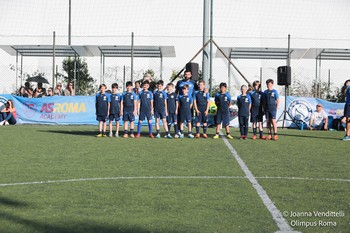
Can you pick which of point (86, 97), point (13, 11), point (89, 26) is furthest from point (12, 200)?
point (13, 11)

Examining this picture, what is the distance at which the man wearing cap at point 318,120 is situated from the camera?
24938 millimetres

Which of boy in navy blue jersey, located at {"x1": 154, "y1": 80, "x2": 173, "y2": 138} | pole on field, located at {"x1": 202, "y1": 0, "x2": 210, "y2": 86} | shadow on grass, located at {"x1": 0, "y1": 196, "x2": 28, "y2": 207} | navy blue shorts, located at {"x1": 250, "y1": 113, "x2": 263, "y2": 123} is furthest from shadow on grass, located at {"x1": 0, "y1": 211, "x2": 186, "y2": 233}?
pole on field, located at {"x1": 202, "y1": 0, "x2": 210, "y2": 86}

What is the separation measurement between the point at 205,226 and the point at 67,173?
4.25 metres

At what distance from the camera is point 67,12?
4222 cm

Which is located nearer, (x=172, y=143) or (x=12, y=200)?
(x=12, y=200)

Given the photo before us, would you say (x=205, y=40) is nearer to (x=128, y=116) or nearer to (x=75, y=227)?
(x=128, y=116)

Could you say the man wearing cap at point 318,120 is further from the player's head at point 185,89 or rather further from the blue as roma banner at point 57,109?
the blue as roma banner at point 57,109

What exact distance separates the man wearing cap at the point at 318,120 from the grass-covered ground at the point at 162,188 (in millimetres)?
10306

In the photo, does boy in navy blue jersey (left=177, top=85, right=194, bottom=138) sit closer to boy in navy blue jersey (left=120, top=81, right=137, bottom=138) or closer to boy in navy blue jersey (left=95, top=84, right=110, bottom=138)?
boy in navy blue jersey (left=120, top=81, right=137, bottom=138)

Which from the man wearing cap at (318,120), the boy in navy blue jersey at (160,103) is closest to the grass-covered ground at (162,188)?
the boy in navy blue jersey at (160,103)

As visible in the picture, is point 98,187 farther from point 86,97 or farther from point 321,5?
point 321,5

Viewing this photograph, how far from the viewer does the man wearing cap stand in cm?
2494

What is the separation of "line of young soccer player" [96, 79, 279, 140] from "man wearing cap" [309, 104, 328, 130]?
20.8 ft

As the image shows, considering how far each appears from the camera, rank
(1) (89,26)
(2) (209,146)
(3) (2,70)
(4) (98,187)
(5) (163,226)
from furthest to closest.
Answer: (1) (89,26) < (3) (2,70) < (2) (209,146) < (4) (98,187) < (5) (163,226)
